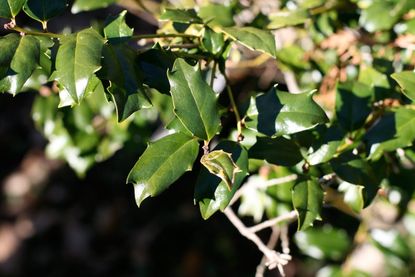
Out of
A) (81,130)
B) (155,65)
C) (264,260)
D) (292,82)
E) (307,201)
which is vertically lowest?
(264,260)

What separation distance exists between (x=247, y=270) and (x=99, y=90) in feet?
5.14

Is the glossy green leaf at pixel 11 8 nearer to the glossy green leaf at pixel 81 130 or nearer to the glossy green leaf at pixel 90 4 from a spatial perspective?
the glossy green leaf at pixel 90 4

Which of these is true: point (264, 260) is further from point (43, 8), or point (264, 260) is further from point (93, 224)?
point (93, 224)

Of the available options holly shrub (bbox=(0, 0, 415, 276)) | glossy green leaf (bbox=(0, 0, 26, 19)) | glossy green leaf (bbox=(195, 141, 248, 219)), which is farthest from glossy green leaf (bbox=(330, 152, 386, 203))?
glossy green leaf (bbox=(0, 0, 26, 19))

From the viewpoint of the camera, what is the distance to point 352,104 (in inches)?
46.4

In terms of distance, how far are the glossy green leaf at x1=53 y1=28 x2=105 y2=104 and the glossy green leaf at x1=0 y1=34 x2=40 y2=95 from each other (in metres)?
0.04

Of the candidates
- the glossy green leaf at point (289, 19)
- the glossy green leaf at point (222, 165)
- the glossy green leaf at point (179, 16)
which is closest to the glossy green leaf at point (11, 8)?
the glossy green leaf at point (179, 16)

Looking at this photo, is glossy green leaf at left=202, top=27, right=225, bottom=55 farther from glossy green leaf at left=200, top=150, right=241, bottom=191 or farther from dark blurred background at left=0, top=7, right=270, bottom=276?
dark blurred background at left=0, top=7, right=270, bottom=276

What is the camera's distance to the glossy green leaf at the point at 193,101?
2.93 feet

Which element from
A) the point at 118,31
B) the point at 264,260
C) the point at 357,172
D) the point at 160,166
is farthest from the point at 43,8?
the point at 264,260

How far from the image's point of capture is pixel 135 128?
166 cm

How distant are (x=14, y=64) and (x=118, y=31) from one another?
0.61ft

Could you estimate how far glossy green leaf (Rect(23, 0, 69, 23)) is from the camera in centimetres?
97

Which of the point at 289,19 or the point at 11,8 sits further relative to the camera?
the point at 289,19
